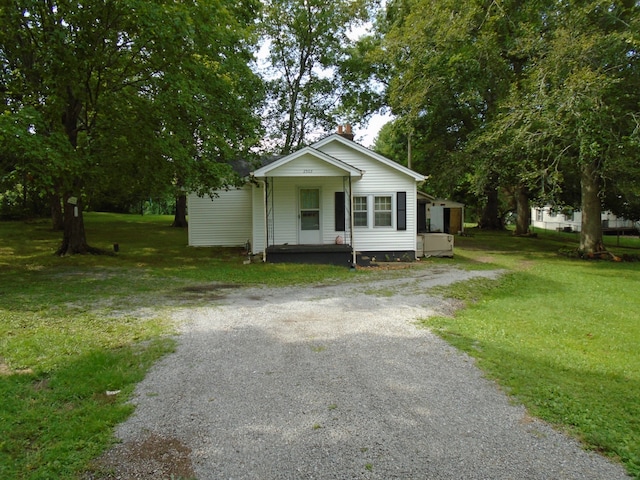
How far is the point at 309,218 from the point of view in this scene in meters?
15.3

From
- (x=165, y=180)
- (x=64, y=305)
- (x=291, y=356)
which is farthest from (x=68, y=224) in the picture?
(x=291, y=356)

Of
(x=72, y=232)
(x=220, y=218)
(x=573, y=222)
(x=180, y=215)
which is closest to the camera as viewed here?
(x=72, y=232)

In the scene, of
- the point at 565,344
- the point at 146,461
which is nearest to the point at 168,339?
the point at 146,461

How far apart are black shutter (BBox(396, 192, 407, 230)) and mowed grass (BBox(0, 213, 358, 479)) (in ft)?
11.7

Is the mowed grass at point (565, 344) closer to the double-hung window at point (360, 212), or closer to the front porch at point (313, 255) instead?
the front porch at point (313, 255)

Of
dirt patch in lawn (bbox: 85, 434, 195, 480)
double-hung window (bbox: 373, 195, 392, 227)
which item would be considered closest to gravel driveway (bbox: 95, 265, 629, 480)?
dirt patch in lawn (bbox: 85, 434, 195, 480)

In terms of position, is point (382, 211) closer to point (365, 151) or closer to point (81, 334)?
point (365, 151)

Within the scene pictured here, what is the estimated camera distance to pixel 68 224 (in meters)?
14.3

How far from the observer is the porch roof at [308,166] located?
1336cm

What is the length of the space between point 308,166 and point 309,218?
2.37 meters

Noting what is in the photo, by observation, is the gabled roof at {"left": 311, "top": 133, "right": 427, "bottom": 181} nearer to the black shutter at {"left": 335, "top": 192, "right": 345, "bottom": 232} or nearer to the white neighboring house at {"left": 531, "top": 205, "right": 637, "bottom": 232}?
the black shutter at {"left": 335, "top": 192, "right": 345, "bottom": 232}

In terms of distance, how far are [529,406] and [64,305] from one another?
7668 millimetres

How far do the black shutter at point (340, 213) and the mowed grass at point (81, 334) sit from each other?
2.34m

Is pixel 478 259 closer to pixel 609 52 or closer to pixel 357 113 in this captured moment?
pixel 609 52
